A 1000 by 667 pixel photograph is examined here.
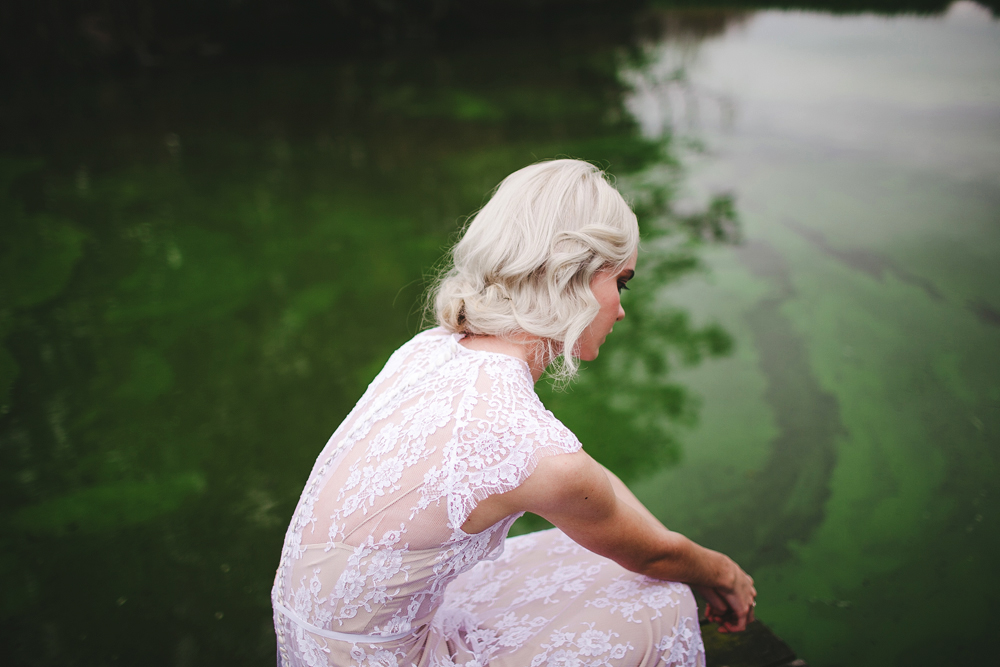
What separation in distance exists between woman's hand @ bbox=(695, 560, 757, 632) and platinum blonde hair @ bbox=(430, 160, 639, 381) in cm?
55

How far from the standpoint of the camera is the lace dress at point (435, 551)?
2.86 ft

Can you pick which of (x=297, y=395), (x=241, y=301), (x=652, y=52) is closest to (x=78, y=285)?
(x=241, y=301)

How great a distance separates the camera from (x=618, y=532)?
3.19ft

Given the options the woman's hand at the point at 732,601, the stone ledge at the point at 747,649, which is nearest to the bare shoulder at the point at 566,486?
the woman's hand at the point at 732,601

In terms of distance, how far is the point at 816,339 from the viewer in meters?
2.86

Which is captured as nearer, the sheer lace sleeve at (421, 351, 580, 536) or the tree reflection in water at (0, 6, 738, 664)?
the sheer lace sleeve at (421, 351, 580, 536)

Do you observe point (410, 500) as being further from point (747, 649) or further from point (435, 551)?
point (747, 649)

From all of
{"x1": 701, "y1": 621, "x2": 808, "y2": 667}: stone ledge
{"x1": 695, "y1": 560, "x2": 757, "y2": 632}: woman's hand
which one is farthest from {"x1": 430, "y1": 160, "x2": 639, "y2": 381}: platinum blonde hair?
{"x1": 701, "y1": 621, "x2": 808, "y2": 667}: stone ledge

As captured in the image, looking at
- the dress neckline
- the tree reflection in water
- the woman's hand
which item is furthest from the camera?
the tree reflection in water

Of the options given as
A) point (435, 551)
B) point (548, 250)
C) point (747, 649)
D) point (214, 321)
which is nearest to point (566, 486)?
point (435, 551)

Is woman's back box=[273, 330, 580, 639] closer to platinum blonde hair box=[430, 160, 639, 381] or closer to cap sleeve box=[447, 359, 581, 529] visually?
cap sleeve box=[447, 359, 581, 529]

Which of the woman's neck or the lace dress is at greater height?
the woman's neck

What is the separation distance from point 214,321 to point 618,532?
2.53 m

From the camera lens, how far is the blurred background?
5.81 feet
